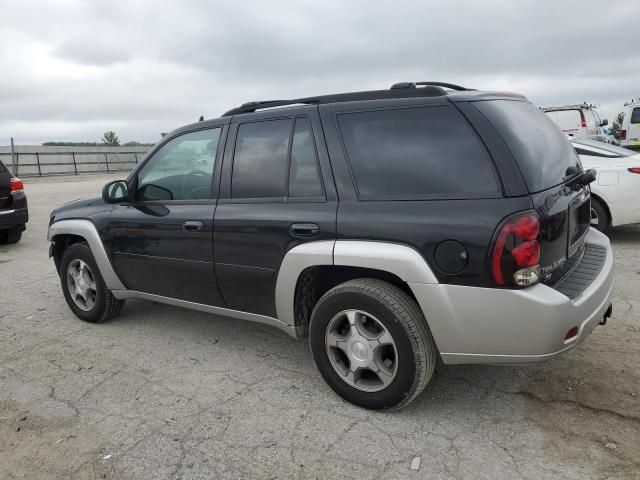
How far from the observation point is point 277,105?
11.5ft

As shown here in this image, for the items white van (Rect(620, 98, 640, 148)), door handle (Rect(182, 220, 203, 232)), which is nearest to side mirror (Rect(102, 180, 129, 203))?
door handle (Rect(182, 220, 203, 232))

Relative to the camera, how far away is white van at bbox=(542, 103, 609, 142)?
50.8 ft

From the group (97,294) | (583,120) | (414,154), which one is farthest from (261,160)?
(583,120)

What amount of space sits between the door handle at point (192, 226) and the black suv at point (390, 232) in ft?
0.07

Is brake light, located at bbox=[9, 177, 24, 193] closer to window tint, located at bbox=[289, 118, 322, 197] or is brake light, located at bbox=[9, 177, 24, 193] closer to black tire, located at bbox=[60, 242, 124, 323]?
black tire, located at bbox=[60, 242, 124, 323]

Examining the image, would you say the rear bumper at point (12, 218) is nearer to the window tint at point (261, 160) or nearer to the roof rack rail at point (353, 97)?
the roof rack rail at point (353, 97)

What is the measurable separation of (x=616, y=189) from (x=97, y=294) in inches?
241

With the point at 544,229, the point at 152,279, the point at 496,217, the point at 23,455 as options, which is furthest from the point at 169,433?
the point at 544,229

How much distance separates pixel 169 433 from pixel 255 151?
1792 millimetres

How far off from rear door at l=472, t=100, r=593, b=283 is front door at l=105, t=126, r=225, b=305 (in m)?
1.93

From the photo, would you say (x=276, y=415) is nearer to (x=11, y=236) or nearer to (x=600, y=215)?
(x=600, y=215)

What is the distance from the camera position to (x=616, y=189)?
6.50m

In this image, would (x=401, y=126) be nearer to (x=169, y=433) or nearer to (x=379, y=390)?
(x=379, y=390)

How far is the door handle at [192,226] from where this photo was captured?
3572 millimetres
